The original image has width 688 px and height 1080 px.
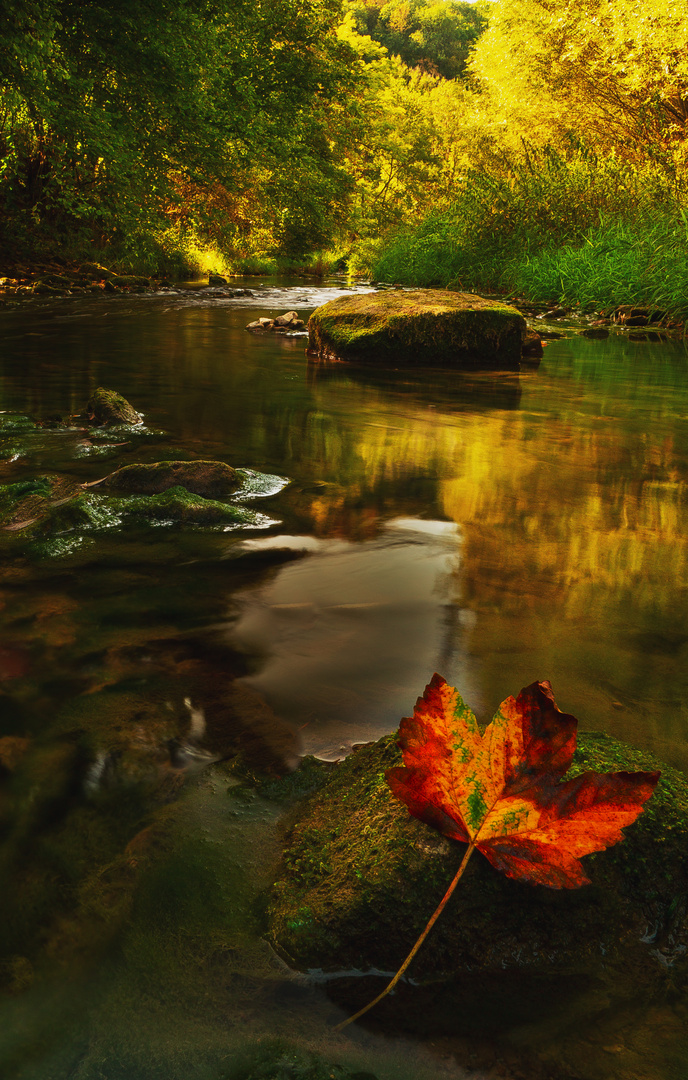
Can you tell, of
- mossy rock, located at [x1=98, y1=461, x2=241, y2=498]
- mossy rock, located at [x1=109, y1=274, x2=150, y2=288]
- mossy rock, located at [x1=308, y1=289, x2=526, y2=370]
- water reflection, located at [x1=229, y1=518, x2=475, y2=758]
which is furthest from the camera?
mossy rock, located at [x1=109, y1=274, x2=150, y2=288]

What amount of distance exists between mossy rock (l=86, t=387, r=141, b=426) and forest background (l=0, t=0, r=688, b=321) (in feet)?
20.3

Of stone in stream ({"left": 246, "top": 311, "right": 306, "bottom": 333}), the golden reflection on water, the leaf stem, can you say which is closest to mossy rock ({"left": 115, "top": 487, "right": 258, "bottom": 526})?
the golden reflection on water

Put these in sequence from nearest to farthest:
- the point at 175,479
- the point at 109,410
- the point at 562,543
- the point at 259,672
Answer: the point at 259,672
the point at 562,543
the point at 175,479
the point at 109,410

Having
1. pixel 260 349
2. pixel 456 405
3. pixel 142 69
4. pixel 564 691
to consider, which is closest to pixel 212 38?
pixel 142 69

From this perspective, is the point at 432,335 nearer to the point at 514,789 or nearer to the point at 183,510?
the point at 183,510

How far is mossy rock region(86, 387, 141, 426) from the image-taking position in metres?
5.28

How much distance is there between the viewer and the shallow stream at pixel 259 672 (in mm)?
1117

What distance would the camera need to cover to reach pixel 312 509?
12.2 ft

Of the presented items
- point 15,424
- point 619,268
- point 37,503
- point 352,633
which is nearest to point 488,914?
point 352,633

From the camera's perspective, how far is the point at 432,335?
9.28 m

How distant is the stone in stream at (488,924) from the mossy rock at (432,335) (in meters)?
8.50

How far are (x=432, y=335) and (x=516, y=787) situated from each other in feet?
28.3

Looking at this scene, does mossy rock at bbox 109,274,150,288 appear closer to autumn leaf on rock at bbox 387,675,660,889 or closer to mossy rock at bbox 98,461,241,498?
mossy rock at bbox 98,461,241,498

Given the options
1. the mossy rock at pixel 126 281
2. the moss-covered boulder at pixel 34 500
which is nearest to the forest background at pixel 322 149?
the mossy rock at pixel 126 281
